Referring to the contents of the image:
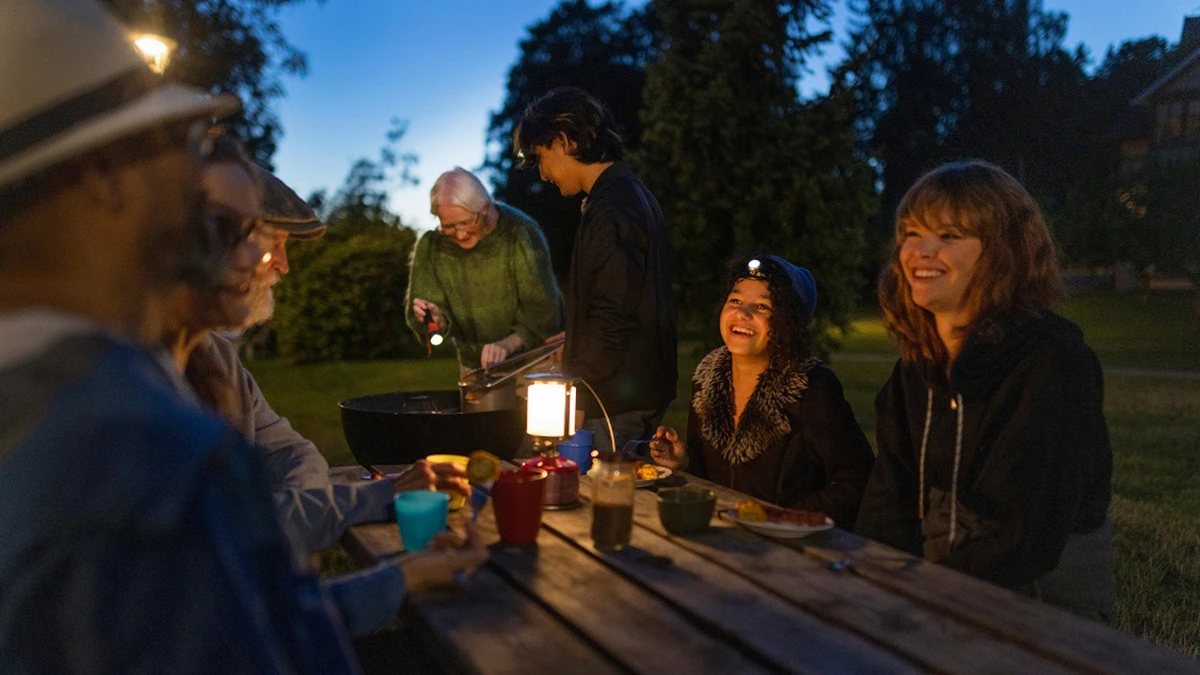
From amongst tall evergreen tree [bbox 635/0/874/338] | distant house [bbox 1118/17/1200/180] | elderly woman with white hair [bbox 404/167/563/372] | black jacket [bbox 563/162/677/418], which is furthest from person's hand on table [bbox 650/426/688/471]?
distant house [bbox 1118/17/1200/180]

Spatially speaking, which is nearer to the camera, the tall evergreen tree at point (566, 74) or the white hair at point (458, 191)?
the white hair at point (458, 191)

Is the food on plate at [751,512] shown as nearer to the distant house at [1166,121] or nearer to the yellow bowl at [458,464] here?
the yellow bowl at [458,464]

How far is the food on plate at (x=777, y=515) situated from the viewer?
8.13 feet

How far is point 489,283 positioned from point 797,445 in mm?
2257

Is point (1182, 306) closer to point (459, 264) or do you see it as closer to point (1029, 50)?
point (1029, 50)

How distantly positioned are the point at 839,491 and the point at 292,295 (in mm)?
15224

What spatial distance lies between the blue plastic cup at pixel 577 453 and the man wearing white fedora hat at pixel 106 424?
226cm

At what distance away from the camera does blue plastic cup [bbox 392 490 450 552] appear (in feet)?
7.51

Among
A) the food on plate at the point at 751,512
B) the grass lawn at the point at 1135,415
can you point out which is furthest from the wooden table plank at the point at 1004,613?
the grass lawn at the point at 1135,415

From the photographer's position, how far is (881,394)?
3020 millimetres

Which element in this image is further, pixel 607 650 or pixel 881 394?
pixel 881 394

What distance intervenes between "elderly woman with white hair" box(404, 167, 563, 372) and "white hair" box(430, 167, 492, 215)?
0.35 ft

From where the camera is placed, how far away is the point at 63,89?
94 cm

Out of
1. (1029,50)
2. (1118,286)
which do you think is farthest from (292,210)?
(1029,50)
